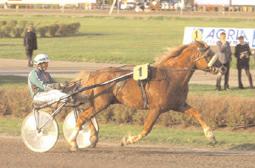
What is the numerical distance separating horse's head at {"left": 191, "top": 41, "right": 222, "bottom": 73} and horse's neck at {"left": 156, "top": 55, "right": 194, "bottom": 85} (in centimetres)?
12

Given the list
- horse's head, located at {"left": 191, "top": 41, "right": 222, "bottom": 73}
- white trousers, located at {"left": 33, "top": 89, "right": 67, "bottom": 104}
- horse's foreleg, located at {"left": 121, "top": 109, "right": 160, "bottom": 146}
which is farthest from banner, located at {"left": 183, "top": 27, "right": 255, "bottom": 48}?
horse's foreleg, located at {"left": 121, "top": 109, "right": 160, "bottom": 146}

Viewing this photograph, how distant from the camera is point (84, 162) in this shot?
1223 cm

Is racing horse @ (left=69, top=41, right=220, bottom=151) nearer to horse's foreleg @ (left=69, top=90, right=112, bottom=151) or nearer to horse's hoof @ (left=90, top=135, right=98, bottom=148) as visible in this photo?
horse's foreleg @ (left=69, top=90, right=112, bottom=151)

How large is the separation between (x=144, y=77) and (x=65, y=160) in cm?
184

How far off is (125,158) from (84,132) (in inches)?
62.4

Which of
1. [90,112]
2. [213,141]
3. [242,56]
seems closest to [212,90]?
[242,56]

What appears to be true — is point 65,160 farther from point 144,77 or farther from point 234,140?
point 234,140

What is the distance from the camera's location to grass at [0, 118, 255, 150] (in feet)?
47.5

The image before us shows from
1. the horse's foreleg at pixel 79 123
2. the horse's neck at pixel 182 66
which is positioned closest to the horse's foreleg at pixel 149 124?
the horse's neck at pixel 182 66

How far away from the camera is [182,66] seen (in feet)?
43.8

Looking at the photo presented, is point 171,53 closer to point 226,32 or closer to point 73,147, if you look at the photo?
point 73,147

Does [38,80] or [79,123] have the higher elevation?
[38,80]

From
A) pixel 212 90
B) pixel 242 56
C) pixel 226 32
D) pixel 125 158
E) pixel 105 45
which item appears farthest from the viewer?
pixel 105 45

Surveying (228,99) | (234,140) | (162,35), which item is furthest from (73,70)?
(162,35)
